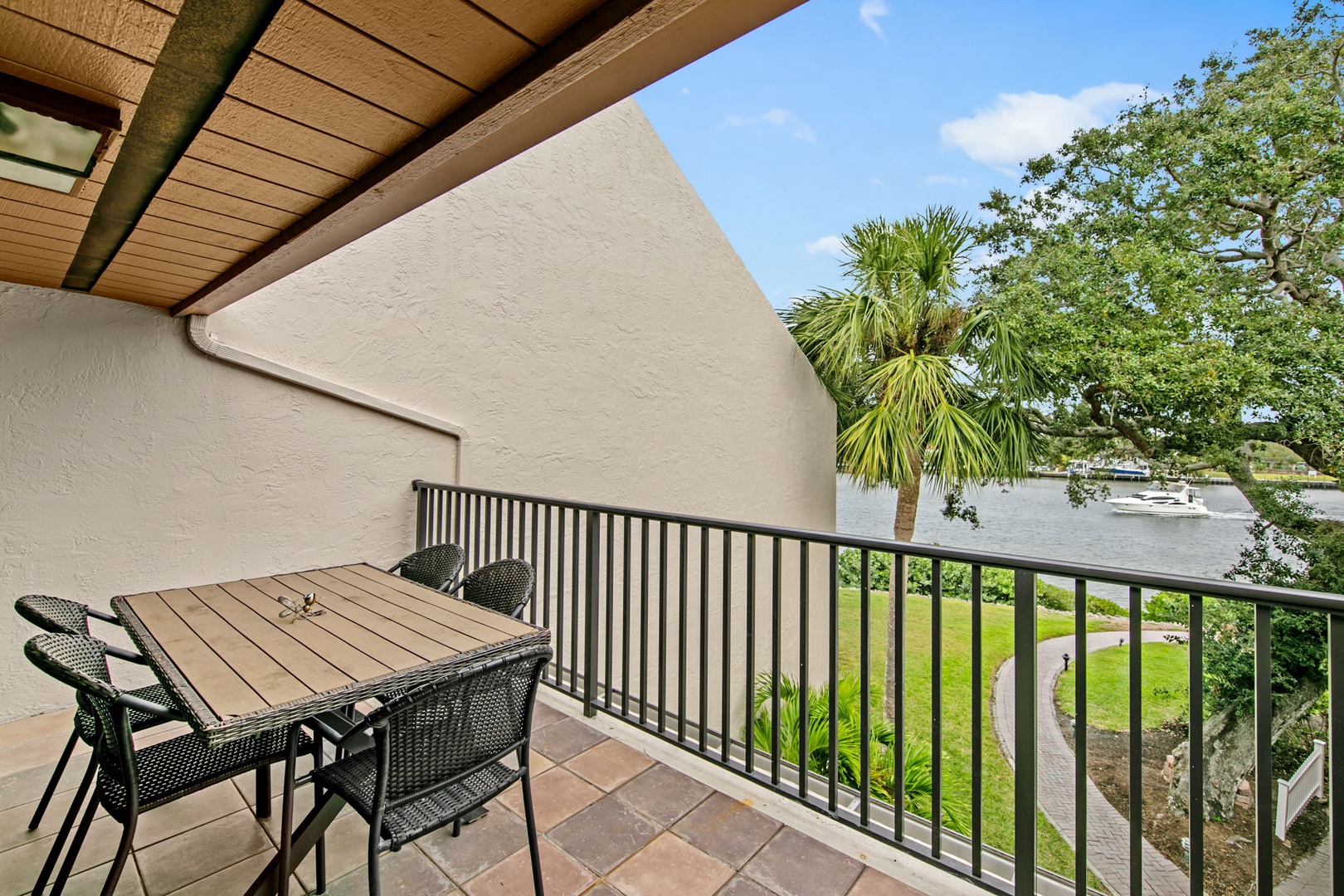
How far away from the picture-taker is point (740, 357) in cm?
679

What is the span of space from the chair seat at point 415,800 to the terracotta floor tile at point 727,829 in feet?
2.37

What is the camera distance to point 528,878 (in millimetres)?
1829

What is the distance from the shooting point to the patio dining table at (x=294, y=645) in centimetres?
144

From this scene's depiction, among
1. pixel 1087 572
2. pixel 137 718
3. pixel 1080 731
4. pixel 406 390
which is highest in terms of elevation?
pixel 406 390

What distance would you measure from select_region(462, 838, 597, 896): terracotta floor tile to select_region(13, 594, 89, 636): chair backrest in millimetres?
1429

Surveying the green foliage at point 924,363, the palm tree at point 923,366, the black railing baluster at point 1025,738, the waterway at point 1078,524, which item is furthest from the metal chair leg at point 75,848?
the waterway at point 1078,524

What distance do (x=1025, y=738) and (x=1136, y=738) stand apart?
0.80 feet

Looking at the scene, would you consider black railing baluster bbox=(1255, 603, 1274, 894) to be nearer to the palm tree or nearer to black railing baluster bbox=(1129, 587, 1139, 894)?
black railing baluster bbox=(1129, 587, 1139, 894)

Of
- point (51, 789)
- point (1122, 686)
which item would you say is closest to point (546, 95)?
point (51, 789)

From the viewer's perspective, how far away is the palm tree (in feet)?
23.3

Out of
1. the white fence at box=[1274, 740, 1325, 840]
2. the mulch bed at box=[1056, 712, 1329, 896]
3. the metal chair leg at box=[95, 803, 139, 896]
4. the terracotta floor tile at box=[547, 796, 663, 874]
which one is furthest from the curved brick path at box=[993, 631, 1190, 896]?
the metal chair leg at box=[95, 803, 139, 896]

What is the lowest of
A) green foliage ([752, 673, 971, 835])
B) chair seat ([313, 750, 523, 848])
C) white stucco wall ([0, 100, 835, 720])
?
green foliage ([752, 673, 971, 835])

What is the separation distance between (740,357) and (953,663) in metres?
10.2

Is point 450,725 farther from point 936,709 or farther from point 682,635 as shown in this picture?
point 936,709
